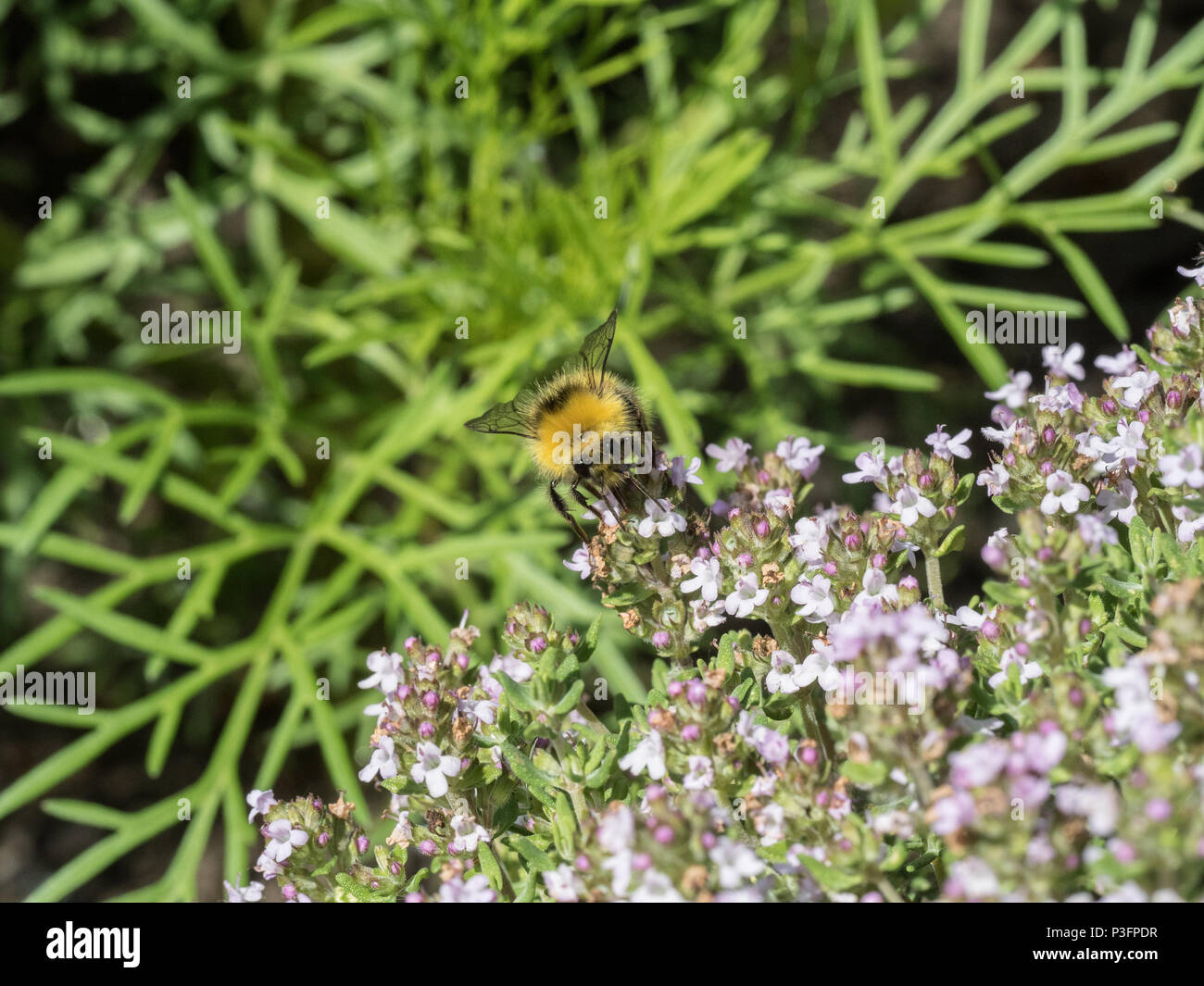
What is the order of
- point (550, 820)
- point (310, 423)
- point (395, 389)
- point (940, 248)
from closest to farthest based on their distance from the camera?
point (550, 820) → point (940, 248) → point (310, 423) → point (395, 389)

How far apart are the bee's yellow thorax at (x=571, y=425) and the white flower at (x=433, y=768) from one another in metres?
0.47

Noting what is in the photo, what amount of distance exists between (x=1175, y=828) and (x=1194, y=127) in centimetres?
186

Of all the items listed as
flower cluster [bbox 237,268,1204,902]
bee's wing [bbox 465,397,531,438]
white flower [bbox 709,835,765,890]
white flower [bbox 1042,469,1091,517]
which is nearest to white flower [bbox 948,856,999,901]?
flower cluster [bbox 237,268,1204,902]

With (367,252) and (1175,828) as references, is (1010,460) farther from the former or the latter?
(367,252)

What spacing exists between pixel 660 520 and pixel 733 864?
49 centimetres

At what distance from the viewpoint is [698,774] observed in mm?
1186

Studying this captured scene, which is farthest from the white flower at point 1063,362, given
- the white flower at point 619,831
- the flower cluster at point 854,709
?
the white flower at point 619,831

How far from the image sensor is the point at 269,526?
2355mm

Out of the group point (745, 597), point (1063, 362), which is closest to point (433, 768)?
point (745, 597)

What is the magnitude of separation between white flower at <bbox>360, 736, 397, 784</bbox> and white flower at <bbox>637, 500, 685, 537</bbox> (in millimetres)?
415

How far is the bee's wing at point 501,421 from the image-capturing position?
163cm

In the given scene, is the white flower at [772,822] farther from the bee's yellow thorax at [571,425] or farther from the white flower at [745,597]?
the bee's yellow thorax at [571,425]

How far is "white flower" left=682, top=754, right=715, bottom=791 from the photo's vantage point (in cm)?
118
